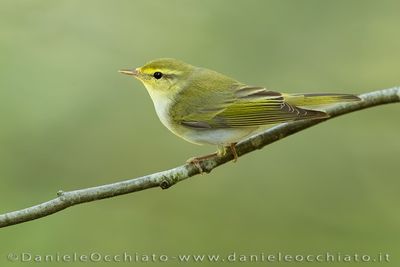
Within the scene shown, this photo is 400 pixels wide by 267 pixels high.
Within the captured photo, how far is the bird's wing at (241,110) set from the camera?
4.46 meters

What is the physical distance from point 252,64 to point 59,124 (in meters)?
1.77

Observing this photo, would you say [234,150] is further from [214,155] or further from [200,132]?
[200,132]

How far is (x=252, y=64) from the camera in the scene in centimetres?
648

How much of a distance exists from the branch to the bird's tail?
0.04m

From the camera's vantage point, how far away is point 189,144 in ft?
20.6

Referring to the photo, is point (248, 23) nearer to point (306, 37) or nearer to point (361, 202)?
point (306, 37)

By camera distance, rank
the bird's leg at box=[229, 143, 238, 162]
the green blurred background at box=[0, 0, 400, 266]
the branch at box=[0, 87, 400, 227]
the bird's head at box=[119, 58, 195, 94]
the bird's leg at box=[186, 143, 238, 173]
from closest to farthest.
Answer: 1. the branch at box=[0, 87, 400, 227]
2. the bird's leg at box=[186, 143, 238, 173]
3. the bird's leg at box=[229, 143, 238, 162]
4. the bird's head at box=[119, 58, 195, 94]
5. the green blurred background at box=[0, 0, 400, 266]

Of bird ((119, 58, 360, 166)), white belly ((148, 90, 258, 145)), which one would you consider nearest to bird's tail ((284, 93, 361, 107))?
bird ((119, 58, 360, 166))

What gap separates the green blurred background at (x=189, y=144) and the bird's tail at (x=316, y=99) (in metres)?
1.24

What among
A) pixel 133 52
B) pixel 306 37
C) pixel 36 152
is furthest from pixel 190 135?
pixel 306 37

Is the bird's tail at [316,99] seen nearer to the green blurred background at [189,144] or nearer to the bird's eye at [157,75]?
the bird's eye at [157,75]

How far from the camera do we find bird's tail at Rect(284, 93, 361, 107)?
13.3 feet

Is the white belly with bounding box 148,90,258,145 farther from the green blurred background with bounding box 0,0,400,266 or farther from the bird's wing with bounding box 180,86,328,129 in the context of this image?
the green blurred background with bounding box 0,0,400,266

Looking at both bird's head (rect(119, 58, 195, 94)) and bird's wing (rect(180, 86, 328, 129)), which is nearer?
bird's wing (rect(180, 86, 328, 129))
